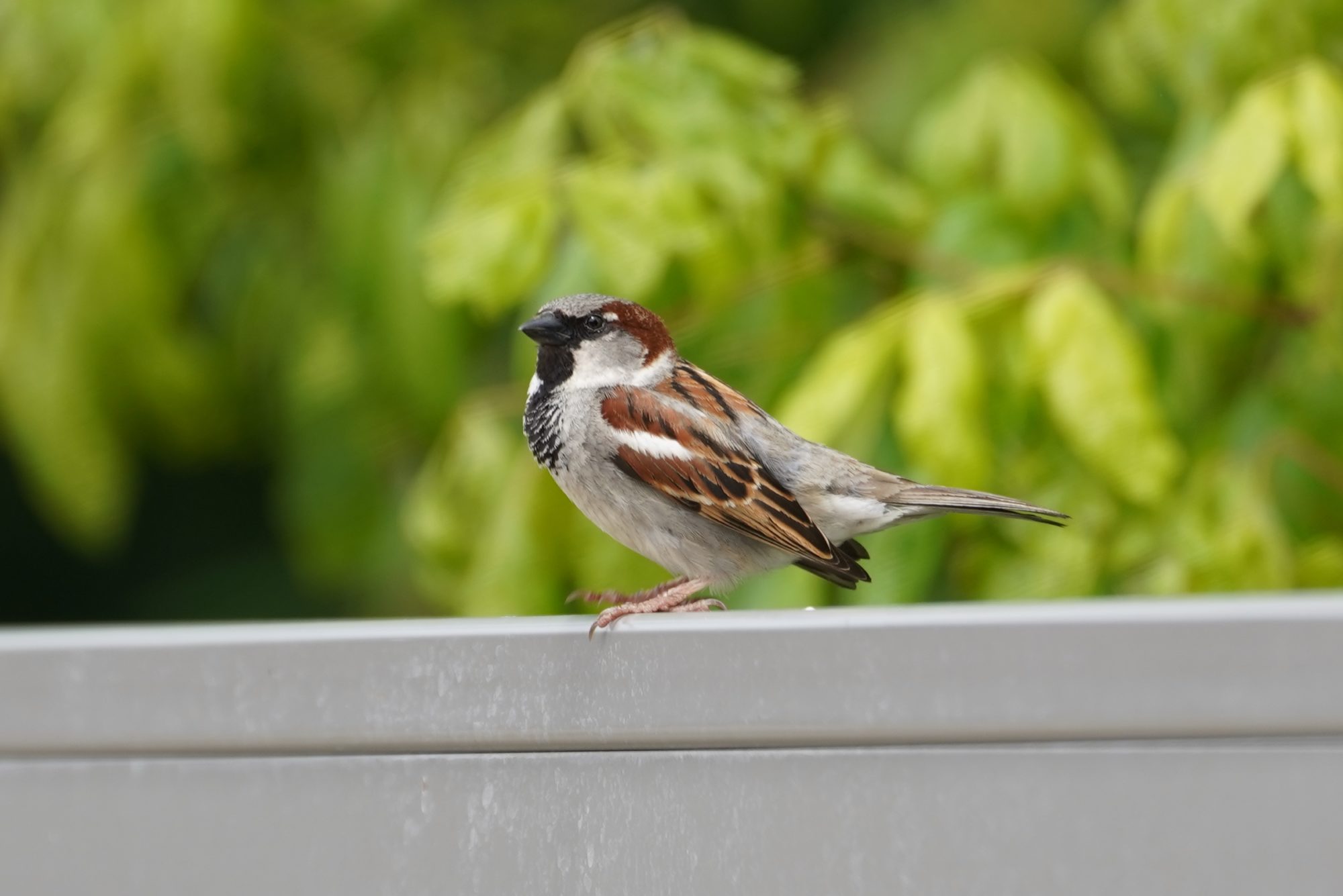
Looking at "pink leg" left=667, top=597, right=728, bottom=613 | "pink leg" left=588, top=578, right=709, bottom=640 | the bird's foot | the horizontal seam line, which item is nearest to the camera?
the horizontal seam line

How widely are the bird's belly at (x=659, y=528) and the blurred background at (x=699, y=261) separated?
13 centimetres

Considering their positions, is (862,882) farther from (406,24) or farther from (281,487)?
(281,487)

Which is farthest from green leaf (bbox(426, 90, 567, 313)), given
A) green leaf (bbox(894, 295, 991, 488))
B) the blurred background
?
green leaf (bbox(894, 295, 991, 488))

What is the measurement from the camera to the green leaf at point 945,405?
1.78 meters

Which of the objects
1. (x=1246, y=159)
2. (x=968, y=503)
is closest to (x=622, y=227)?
(x=968, y=503)

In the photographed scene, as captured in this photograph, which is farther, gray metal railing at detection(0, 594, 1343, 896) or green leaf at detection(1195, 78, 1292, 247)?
green leaf at detection(1195, 78, 1292, 247)

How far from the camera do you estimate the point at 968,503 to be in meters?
1.74

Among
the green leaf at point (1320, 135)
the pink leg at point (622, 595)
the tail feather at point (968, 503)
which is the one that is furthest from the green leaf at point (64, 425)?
the green leaf at point (1320, 135)

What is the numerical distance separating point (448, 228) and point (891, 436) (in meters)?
0.66

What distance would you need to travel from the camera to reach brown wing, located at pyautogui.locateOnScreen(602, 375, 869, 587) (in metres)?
1.78

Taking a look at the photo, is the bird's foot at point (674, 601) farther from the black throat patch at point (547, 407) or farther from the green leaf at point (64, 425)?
the green leaf at point (64, 425)

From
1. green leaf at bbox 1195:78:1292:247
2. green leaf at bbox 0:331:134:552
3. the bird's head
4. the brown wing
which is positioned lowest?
green leaf at bbox 0:331:134:552

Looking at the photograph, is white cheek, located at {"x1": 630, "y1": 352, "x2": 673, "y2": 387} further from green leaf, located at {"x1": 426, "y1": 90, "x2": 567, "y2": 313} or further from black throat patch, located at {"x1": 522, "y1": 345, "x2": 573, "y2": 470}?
green leaf, located at {"x1": 426, "y1": 90, "x2": 567, "y2": 313}

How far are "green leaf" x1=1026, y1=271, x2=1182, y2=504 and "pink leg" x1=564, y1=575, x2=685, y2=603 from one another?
1.71 ft
